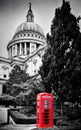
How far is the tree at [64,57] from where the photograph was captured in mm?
13094

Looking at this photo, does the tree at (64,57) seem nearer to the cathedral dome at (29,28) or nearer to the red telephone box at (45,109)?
the red telephone box at (45,109)

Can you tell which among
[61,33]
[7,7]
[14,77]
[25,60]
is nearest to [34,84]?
[61,33]

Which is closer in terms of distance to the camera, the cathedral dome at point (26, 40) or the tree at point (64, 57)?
the tree at point (64, 57)

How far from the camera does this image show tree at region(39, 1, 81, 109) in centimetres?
1309

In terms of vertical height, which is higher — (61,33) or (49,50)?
(61,33)

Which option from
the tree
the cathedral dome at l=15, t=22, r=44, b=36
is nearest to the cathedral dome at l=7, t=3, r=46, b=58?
the cathedral dome at l=15, t=22, r=44, b=36

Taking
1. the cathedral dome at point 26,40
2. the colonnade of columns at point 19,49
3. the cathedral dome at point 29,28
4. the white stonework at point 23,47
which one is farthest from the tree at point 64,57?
the cathedral dome at point 29,28

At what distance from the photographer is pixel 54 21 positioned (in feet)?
49.6

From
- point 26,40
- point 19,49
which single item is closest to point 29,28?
point 26,40

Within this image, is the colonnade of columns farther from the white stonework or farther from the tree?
the tree

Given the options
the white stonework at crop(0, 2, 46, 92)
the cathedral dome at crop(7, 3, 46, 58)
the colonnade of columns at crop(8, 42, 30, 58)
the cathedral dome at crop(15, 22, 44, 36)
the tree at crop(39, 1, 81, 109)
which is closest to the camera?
the tree at crop(39, 1, 81, 109)

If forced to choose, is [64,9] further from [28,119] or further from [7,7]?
[28,119]

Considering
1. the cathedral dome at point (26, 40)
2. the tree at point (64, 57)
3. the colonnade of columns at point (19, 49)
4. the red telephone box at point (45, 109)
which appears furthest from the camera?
the cathedral dome at point (26, 40)

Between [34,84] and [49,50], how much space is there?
397cm
